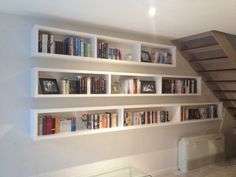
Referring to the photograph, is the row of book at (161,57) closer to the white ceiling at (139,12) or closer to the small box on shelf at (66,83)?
the white ceiling at (139,12)

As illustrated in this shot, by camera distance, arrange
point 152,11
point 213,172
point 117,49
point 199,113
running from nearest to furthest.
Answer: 1. point 152,11
2. point 117,49
3. point 213,172
4. point 199,113

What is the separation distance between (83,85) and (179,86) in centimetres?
164

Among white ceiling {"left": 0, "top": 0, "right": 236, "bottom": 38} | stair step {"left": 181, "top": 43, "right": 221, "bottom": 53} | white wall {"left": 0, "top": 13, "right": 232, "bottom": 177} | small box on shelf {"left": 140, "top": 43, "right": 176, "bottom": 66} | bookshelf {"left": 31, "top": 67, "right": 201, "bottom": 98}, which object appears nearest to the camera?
white ceiling {"left": 0, "top": 0, "right": 236, "bottom": 38}

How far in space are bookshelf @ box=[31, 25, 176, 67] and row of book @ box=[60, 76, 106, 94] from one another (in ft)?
0.77

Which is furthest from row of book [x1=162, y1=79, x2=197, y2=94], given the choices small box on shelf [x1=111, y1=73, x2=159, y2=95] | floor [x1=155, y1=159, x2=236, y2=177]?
floor [x1=155, y1=159, x2=236, y2=177]

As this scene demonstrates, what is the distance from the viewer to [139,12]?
7.73ft

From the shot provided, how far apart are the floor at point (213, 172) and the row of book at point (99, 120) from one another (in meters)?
1.36

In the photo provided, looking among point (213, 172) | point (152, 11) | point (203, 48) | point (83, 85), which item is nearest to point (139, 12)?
point (152, 11)

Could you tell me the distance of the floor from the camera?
3.49m

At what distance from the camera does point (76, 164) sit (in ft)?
9.41

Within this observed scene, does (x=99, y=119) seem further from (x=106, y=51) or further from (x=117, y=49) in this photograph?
(x=117, y=49)

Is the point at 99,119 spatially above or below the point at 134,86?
below

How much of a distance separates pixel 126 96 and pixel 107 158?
0.89m

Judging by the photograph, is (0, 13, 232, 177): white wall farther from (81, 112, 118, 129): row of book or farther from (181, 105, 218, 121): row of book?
(181, 105, 218, 121): row of book
